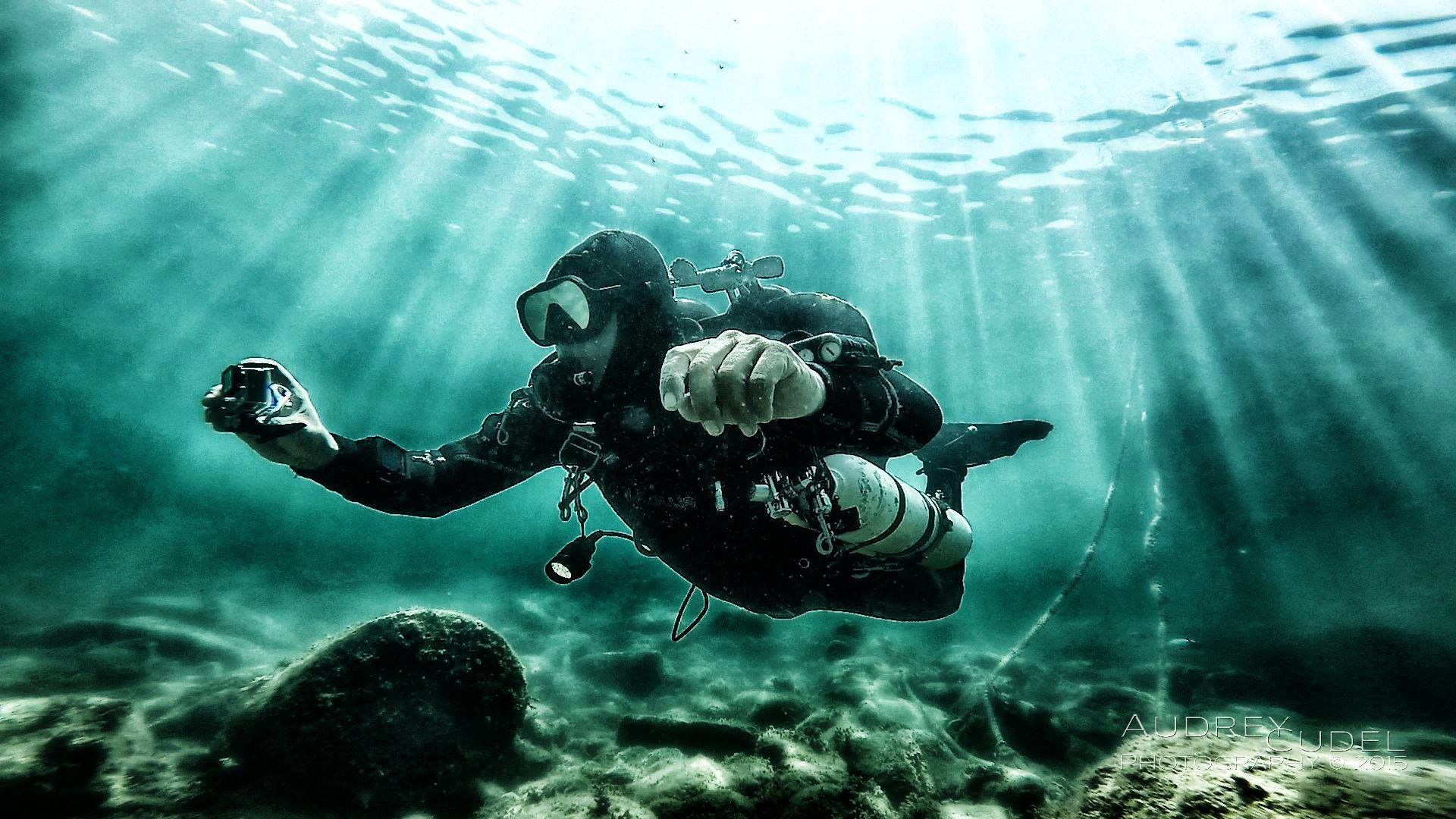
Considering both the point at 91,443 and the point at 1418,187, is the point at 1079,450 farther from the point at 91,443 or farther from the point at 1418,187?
the point at 91,443

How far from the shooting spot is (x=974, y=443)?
474 centimetres

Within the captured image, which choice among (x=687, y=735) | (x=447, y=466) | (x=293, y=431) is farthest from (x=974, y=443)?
(x=293, y=431)

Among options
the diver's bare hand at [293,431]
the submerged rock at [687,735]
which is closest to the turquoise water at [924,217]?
the submerged rock at [687,735]

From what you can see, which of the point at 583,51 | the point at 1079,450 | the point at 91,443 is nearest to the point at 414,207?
the point at 583,51

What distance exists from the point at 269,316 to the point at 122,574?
96.5ft

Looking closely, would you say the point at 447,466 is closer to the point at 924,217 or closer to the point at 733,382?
the point at 733,382

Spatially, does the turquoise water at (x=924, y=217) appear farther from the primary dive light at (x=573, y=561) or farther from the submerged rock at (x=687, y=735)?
the primary dive light at (x=573, y=561)

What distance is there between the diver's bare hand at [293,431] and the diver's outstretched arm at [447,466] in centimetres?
9

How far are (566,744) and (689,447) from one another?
169 inches

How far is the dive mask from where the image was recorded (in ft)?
9.66

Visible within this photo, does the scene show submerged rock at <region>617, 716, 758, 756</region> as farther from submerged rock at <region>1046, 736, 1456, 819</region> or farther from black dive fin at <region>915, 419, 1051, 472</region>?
submerged rock at <region>1046, 736, 1456, 819</region>

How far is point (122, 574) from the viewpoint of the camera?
1307cm

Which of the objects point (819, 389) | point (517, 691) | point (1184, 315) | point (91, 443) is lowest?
point (91, 443)

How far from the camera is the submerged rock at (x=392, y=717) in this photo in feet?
13.5
